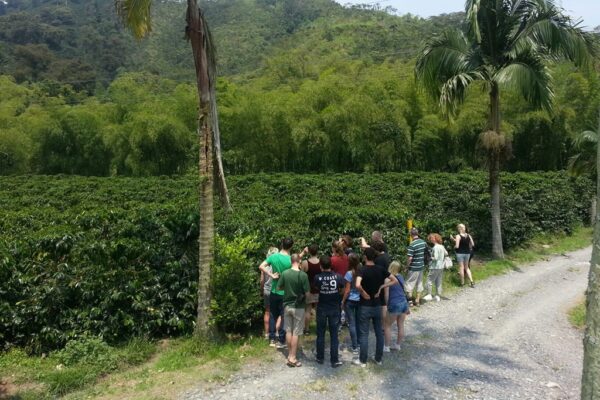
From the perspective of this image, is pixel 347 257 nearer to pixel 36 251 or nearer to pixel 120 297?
pixel 120 297

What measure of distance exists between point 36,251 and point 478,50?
1071 centimetres

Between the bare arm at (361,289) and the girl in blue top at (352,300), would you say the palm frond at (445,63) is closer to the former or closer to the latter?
the girl in blue top at (352,300)

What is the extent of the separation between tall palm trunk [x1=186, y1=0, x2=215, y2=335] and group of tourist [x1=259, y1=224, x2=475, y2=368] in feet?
2.93

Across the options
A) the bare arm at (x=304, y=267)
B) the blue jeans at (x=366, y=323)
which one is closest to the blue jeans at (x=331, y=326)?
the blue jeans at (x=366, y=323)

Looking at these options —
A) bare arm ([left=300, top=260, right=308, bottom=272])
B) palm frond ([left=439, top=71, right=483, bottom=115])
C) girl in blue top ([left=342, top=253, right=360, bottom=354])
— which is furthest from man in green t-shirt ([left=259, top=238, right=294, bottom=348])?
palm frond ([left=439, top=71, right=483, bottom=115])

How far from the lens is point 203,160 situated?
6.61 meters

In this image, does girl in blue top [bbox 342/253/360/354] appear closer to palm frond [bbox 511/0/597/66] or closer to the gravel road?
the gravel road

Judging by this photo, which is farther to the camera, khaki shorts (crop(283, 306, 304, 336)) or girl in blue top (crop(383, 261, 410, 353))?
girl in blue top (crop(383, 261, 410, 353))

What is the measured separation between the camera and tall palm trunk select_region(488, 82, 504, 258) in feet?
38.5

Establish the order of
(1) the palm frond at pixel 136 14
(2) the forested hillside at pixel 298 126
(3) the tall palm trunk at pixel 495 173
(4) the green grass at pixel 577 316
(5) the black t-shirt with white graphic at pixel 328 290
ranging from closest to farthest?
(5) the black t-shirt with white graphic at pixel 328 290
(1) the palm frond at pixel 136 14
(4) the green grass at pixel 577 316
(3) the tall palm trunk at pixel 495 173
(2) the forested hillside at pixel 298 126

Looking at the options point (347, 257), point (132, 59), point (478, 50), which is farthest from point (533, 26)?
point (132, 59)

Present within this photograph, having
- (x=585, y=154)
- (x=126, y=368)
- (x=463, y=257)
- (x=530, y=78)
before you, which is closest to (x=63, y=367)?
(x=126, y=368)

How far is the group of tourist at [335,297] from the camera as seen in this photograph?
20.2 feet

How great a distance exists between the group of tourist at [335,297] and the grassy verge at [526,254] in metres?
3.82
